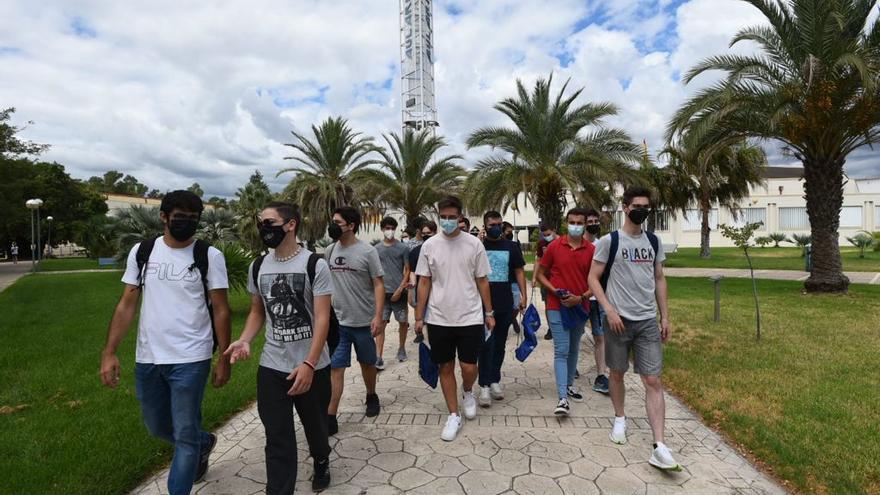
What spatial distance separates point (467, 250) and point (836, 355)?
18.3ft

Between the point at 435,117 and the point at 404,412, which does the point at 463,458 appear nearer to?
the point at 404,412

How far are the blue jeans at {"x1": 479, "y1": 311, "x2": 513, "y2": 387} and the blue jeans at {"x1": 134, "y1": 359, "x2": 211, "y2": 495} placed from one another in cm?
260

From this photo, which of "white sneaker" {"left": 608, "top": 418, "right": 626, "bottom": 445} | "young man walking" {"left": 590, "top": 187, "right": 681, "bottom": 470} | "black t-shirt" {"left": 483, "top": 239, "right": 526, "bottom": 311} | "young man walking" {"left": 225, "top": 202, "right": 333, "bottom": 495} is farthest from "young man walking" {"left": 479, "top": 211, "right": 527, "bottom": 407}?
"young man walking" {"left": 225, "top": 202, "right": 333, "bottom": 495}

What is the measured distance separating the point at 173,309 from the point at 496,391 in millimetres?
3192

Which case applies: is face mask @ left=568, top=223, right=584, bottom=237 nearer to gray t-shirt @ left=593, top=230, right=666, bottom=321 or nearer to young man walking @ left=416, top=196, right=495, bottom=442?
gray t-shirt @ left=593, top=230, right=666, bottom=321

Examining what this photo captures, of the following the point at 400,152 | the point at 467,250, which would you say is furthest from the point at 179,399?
the point at 400,152

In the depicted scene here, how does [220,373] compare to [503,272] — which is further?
[503,272]

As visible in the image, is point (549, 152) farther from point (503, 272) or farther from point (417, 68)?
point (417, 68)

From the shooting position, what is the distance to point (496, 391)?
16.1ft

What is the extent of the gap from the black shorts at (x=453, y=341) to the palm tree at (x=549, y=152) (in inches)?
437

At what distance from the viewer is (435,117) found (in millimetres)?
51906

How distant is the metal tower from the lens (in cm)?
5053

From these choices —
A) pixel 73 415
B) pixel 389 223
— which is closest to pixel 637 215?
pixel 389 223

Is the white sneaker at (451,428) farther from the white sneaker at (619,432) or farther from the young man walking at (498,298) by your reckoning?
the white sneaker at (619,432)
